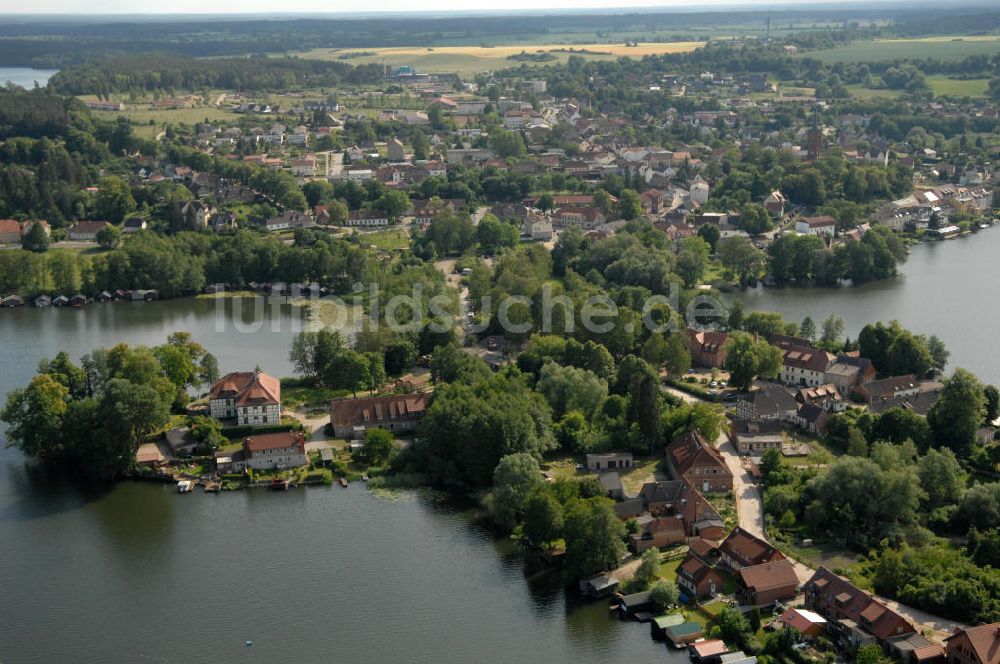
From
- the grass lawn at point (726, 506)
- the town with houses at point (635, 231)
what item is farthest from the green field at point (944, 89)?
the grass lawn at point (726, 506)

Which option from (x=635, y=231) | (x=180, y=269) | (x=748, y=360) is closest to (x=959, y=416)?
(x=748, y=360)

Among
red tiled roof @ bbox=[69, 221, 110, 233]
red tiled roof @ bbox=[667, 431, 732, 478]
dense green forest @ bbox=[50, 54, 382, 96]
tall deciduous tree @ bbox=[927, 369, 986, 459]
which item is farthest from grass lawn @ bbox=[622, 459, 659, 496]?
dense green forest @ bbox=[50, 54, 382, 96]

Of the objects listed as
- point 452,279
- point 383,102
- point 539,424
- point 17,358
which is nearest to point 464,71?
point 383,102

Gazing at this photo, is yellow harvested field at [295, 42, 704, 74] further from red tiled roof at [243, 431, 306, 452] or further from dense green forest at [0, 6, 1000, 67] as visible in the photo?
red tiled roof at [243, 431, 306, 452]

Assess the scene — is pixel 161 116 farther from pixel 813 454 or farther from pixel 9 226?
pixel 813 454

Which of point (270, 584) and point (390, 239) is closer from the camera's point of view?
point (270, 584)

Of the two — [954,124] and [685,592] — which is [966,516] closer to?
[685,592]

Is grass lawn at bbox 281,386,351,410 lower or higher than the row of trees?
lower
